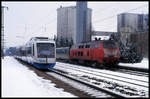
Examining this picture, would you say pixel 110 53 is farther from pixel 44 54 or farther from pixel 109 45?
pixel 44 54

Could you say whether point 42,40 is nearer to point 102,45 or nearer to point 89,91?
point 102,45

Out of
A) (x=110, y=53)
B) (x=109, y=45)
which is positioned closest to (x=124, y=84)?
(x=110, y=53)

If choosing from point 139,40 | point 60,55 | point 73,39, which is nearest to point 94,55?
point 60,55

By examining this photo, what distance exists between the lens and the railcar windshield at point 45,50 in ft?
71.5

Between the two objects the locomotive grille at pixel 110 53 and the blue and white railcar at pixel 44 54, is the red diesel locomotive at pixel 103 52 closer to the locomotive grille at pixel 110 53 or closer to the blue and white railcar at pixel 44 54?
the locomotive grille at pixel 110 53

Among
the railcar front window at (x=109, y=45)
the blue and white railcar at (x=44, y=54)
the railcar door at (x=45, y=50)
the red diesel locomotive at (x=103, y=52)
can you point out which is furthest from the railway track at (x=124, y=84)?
the railcar front window at (x=109, y=45)

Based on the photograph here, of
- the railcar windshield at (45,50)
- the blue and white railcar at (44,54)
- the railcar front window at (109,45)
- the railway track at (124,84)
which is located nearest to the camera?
the railway track at (124,84)

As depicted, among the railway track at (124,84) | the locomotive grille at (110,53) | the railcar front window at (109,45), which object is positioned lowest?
the railway track at (124,84)

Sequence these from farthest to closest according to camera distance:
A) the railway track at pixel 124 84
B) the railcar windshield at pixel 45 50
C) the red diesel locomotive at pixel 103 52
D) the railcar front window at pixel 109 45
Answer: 1. the railcar front window at pixel 109 45
2. the red diesel locomotive at pixel 103 52
3. the railcar windshield at pixel 45 50
4. the railway track at pixel 124 84

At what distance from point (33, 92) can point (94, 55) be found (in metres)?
16.7

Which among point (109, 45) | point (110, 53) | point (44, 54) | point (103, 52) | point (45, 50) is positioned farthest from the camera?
point (109, 45)

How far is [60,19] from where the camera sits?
34.9 meters

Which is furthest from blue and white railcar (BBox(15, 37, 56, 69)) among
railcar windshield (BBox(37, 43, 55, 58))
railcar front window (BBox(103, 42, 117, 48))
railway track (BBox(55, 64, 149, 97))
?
railway track (BBox(55, 64, 149, 97))

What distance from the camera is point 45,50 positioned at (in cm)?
A: 2206
